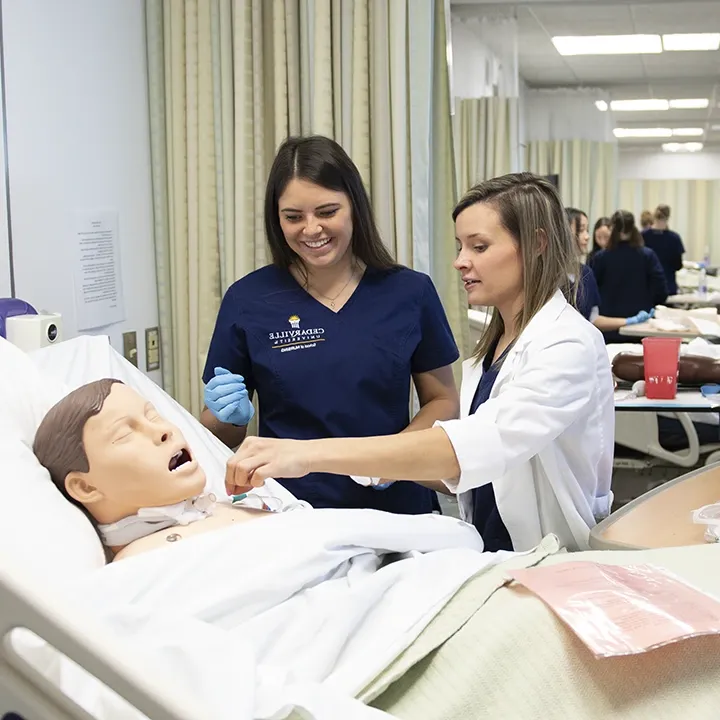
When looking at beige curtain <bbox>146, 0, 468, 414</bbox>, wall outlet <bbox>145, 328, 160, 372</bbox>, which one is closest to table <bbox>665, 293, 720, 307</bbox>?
beige curtain <bbox>146, 0, 468, 414</bbox>

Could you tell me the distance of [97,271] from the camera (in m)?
2.46

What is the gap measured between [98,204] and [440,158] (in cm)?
114

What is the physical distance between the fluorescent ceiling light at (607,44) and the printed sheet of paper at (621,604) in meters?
5.00

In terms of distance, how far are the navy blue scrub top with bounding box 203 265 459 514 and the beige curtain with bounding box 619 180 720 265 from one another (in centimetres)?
561

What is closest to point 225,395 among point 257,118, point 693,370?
point 257,118

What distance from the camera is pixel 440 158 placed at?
299 centimetres

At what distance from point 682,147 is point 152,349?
5944 mm

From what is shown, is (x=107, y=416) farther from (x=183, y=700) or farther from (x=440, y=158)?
(x=440, y=158)

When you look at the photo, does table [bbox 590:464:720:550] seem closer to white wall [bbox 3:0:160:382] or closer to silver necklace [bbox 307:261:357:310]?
silver necklace [bbox 307:261:357:310]

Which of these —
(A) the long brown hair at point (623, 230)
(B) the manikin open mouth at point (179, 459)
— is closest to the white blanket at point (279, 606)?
(B) the manikin open mouth at point (179, 459)

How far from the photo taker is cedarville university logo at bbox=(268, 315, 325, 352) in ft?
6.50

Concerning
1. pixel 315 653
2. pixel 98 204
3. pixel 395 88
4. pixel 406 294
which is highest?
pixel 395 88

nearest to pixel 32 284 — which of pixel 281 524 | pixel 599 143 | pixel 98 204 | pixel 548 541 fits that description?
pixel 98 204

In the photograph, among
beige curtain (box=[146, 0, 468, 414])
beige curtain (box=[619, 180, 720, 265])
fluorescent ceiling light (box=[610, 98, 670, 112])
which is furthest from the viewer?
beige curtain (box=[619, 180, 720, 265])
